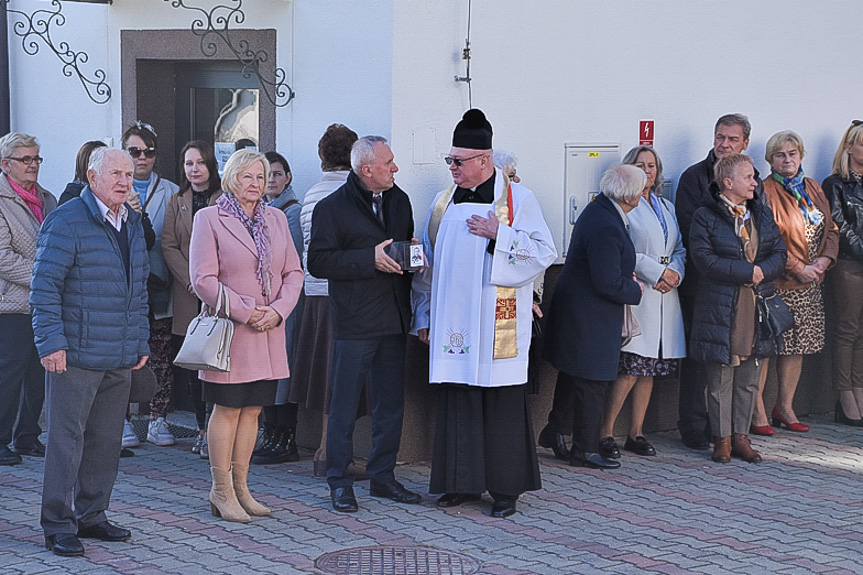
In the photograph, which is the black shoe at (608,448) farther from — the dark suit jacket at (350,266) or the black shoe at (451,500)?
the dark suit jacket at (350,266)

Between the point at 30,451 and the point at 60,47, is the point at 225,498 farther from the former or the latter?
the point at 60,47

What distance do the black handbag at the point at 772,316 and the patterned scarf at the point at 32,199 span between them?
15.1 ft

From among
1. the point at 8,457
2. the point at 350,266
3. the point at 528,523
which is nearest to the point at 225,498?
the point at 350,266

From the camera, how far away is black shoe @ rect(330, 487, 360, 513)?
269 inches

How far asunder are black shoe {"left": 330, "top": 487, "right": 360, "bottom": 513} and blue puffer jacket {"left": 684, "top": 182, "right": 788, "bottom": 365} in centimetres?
257

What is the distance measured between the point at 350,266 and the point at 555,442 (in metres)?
2.17

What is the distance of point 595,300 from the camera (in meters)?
7.79

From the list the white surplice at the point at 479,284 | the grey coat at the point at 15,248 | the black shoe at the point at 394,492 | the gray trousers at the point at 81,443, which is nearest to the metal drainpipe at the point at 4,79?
the grey coat at the point at 15,248

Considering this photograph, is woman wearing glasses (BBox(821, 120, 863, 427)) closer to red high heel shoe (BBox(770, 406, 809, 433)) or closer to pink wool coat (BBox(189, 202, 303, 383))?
red high heel shoe (BBox(770, 406, 809, 433))

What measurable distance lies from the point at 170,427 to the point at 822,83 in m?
5.53

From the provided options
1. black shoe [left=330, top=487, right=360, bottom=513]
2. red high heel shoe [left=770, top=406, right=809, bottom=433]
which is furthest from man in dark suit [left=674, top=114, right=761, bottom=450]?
black shoe [left=330, top=487, right=360, bottom=513]

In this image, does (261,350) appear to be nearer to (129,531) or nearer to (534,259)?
(129,531)

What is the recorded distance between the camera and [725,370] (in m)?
8.17

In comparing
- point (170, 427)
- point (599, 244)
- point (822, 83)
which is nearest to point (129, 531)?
point (170, 427)
